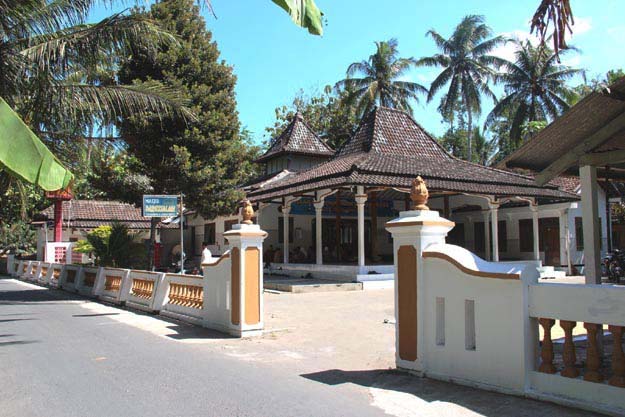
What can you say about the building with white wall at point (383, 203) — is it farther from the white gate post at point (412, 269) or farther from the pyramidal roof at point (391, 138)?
the white gate post at point (412, 269)

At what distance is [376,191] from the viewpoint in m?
23.1

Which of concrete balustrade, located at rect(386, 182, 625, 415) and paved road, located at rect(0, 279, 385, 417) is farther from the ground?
concrete balustrade, located at rect(386, 182, 625, 415)

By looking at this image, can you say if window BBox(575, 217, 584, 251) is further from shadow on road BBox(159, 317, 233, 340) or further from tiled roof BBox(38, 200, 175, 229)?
tiled roof BBox(38, 200, 175, 229)

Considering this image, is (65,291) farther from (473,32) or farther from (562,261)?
(473,32)

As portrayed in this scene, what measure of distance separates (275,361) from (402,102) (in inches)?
1511

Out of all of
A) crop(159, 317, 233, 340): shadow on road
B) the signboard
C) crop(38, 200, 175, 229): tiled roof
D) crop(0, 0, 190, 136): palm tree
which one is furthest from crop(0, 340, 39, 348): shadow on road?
crop(38, 200, 175, 229): tiled roof

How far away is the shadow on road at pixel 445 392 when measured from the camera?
4820mm

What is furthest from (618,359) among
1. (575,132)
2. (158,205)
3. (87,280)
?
(87,280)

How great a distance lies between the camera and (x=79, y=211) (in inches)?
1415

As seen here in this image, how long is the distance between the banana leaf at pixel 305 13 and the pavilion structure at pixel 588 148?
4.28 metres

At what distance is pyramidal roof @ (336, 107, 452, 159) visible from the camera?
916 inches

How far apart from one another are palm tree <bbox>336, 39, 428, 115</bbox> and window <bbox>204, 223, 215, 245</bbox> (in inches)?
652

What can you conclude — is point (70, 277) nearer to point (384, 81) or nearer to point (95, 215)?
point (95, 215)

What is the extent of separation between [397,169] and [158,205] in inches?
393
